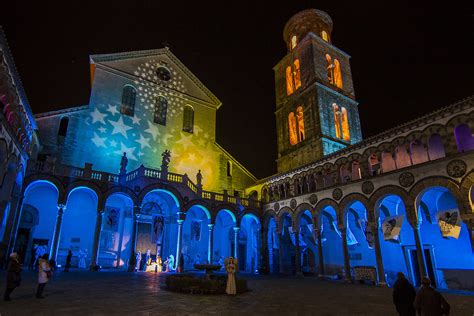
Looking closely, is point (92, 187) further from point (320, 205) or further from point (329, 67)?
point (329, 67)

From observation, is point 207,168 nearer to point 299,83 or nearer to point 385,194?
point 299,83

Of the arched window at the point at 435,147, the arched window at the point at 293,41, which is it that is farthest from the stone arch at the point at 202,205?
the arched window at the point at 293,41

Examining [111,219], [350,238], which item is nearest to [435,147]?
[350,238]

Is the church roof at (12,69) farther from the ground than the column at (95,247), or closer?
farther from the ground

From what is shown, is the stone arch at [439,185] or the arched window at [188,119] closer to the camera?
the stone arch at [439,185]

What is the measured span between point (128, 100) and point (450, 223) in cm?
2586

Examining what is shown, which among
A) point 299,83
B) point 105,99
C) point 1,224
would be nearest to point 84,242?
point 1,224

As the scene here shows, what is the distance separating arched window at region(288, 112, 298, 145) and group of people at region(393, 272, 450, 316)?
25047mm

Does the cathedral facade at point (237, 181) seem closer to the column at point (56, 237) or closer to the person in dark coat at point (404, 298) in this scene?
the column at point (56, 237)

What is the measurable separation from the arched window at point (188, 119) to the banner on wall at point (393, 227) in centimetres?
1939

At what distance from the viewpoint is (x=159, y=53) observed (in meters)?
30.4

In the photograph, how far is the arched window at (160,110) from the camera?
1104 inches

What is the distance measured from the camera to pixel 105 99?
2552 centimetres

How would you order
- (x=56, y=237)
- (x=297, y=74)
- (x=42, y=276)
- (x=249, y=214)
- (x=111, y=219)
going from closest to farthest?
1. (x=42, y=276)
2. (x=56, y=237)
3. (x=111, y=219)
4. (x=249, y=214)
5. (x=297, y=74)
